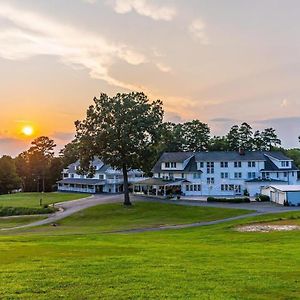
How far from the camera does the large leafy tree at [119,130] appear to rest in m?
61.8

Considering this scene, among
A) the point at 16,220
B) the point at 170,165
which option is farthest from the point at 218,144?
the point at 16,220

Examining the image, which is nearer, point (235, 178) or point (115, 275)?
point (115, 275)

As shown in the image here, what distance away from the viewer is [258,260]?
16.8 metres

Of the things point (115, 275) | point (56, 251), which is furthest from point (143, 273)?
point (56, 251)

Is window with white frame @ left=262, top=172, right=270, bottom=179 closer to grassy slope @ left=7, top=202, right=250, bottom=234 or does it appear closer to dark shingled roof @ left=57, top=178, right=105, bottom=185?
grassy slope @ left=7, top=202, right=250, bottom=234

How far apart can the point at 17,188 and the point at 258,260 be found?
10845 cm

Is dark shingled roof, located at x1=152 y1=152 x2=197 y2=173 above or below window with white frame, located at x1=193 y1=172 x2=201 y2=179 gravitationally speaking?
above

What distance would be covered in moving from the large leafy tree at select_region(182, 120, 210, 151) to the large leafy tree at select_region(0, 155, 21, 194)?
1788 inches

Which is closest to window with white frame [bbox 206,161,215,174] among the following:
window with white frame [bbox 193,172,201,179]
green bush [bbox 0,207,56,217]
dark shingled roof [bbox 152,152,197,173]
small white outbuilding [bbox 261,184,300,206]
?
window with white frame [bbox 193,172,201,179]

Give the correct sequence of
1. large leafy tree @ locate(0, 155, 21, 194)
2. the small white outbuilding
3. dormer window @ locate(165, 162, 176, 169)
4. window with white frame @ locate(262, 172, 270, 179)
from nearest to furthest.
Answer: the small white outbuilding < window with white frame @ locate(262, 172, 270, 179) < dormer window @ locate(165, 162, 176, 169) < large leafy tree @ locate(0, 155, 21, 194)

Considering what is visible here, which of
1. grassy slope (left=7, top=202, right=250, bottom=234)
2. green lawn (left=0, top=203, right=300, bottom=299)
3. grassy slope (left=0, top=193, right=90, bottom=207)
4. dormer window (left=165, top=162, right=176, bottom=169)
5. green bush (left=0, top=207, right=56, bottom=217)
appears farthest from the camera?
dormer window (left=165, top=162, right=176, bottom=169)

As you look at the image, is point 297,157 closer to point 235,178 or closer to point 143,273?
point 235,178

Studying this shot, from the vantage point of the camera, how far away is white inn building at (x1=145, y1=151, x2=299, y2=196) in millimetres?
80250

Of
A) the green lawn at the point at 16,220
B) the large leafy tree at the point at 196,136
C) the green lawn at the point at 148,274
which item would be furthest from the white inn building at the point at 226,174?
the green lawn at the point at 148,274
